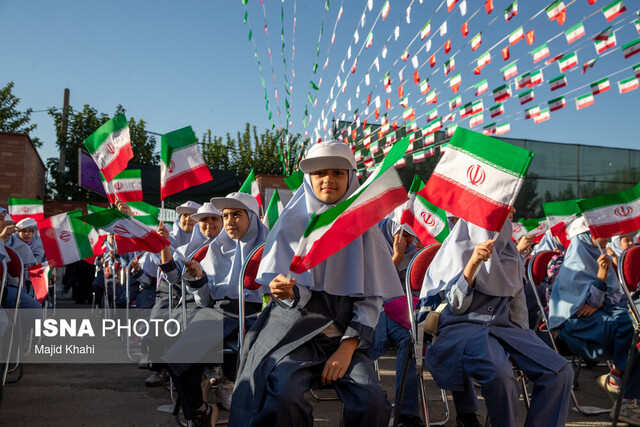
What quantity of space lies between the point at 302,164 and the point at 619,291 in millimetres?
3678

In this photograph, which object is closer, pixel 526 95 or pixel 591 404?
pixel 591 404

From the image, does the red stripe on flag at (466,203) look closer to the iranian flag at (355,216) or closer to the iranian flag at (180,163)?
the iranian flag at (355,216)

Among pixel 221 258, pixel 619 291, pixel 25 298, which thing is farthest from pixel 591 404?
pixel 25 298

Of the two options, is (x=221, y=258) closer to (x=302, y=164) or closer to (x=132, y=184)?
(x=302, y=164)

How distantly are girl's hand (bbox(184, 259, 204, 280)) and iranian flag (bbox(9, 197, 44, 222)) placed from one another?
6738 mm

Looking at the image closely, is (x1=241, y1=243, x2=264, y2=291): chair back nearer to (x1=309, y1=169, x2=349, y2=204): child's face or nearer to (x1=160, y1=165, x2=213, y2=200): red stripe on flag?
(x1=309, y1=169, x2=349, y2=204): child's face

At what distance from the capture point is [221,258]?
182 inches

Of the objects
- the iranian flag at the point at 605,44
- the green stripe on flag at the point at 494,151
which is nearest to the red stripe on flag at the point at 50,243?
the green stripe on flag at the point at 494,151

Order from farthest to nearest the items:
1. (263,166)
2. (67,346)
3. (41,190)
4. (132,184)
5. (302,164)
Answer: (263,166), (41,190), (67,346), (132,184), (302,164)

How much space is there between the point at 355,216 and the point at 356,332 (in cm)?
61

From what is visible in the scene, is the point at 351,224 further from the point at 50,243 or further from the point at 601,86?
the point at 50,243

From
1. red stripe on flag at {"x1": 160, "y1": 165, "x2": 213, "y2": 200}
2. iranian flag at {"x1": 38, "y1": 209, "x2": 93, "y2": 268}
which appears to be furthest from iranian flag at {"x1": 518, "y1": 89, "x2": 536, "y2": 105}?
iranian flag at {"x1": 38, "y1": 209, "x2": 93, "y2": 268}

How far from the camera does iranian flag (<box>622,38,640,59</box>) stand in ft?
16.0

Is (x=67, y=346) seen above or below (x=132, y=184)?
below
